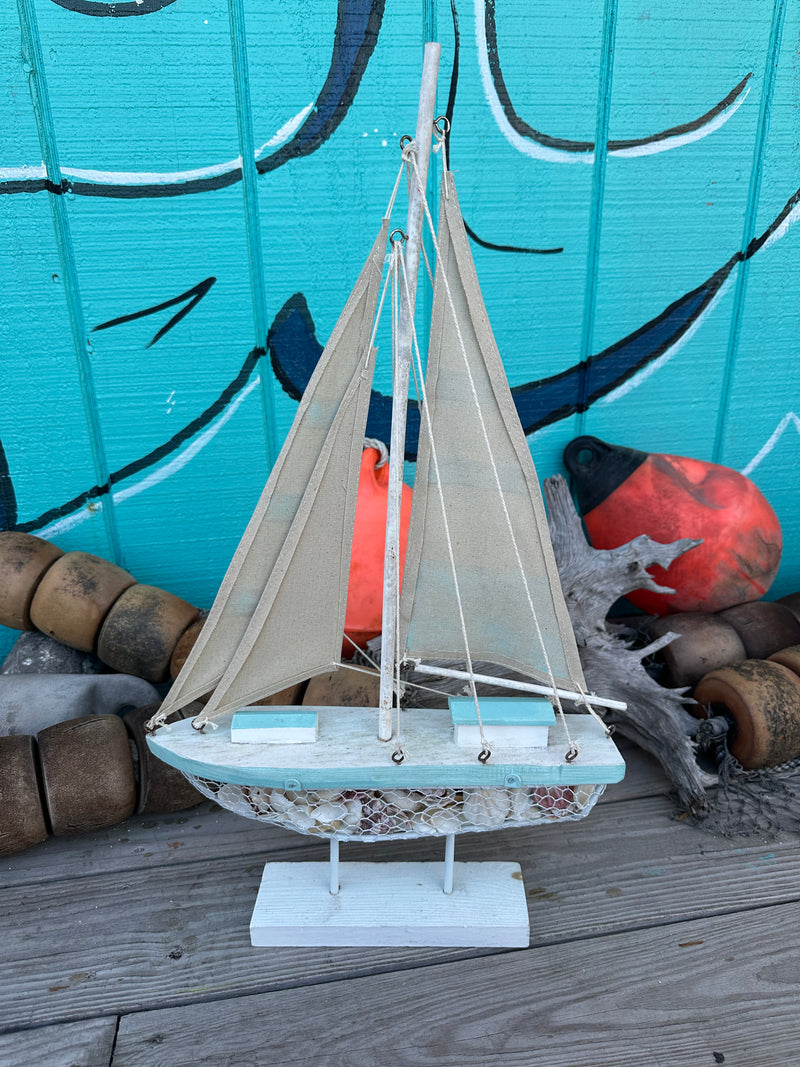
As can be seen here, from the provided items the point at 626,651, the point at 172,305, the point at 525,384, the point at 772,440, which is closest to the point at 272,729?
the point at 626,651

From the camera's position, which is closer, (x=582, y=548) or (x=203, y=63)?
(x=203, y=63)

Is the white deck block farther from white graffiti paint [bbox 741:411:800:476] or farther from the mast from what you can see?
white graffiti paint [bbox 741:411:800:476]

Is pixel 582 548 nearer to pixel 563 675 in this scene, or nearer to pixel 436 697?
pixel 436 697

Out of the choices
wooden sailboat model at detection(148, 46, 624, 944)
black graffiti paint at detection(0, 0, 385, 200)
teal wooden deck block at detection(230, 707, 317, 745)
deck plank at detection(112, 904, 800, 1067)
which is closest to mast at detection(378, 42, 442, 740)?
wooden sailboat model at detection(148, 46, 624, 944)

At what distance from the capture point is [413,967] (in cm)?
138

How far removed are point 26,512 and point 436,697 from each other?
1.33 metres

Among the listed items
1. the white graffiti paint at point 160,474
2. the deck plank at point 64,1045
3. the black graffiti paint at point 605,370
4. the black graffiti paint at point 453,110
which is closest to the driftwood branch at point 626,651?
the black graffiti paint at point 605,370

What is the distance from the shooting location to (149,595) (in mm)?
1984

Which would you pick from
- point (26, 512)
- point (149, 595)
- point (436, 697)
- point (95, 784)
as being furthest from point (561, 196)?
point (95, 784)

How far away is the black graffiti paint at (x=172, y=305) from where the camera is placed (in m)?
2.05

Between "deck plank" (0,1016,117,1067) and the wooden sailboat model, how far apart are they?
0.99ft

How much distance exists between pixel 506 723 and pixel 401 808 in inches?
10.3

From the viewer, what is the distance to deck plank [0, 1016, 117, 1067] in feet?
3.99

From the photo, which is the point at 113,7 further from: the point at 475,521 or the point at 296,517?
the point at 475,521
